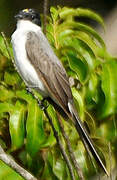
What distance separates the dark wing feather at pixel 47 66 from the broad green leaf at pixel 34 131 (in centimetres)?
28

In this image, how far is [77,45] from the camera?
3709 millimetres

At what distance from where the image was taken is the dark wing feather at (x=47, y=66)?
3.82 m

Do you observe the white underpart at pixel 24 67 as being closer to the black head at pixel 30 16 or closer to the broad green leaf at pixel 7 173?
the black head at pixel 30 16

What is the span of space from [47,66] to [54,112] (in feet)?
1.19

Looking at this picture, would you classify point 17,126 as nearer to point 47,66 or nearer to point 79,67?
point 79,67

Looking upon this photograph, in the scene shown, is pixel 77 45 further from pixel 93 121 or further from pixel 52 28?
pixel 93 121

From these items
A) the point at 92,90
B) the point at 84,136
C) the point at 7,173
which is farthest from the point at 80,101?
the point at 7,173

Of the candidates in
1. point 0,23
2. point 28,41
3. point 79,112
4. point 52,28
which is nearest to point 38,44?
point 28,41

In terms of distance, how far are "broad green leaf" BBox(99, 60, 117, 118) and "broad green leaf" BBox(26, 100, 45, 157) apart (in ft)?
1.15

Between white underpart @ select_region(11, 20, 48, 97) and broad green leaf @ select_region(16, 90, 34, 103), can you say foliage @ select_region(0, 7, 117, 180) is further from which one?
white underpart @ select_region(11, 20, 48, 97)

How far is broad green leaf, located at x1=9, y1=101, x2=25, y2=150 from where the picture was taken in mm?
3479

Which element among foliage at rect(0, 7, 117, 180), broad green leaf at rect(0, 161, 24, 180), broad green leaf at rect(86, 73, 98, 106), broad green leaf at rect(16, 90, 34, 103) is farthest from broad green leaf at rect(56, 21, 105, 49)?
broad green leaf at rect(0, 161, 24, 180)

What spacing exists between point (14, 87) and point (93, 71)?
436 millimetres

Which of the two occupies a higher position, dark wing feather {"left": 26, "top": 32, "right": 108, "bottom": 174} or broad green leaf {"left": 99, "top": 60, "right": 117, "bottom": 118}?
dark wing feather {"left": 26, "top": 32, "right": 108, "bottom": 174}
